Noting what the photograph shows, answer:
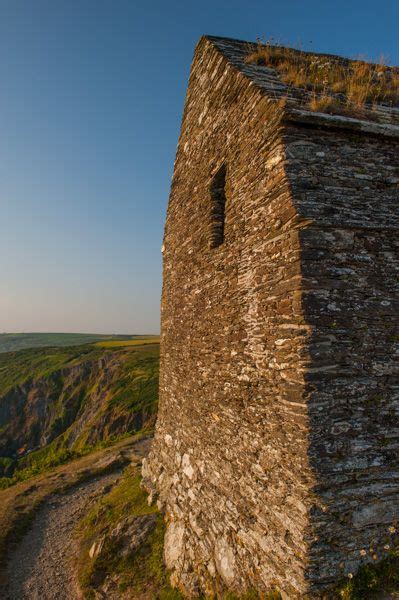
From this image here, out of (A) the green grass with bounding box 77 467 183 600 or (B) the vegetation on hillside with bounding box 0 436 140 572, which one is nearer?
(A) the green grass with bounding box 77 467 183 600

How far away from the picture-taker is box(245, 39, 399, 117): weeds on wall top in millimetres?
6328

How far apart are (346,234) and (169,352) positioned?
6.72m

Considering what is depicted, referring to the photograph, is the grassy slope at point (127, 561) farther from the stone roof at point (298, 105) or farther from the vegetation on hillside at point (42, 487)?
the stone roof at point (298, 105)

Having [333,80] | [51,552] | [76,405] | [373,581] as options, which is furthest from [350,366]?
[76,405]

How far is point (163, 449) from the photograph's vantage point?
430 inches

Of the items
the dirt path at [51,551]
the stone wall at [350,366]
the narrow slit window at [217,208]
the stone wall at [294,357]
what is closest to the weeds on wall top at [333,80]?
the stone wall at [294,357]

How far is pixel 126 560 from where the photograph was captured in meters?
8.84

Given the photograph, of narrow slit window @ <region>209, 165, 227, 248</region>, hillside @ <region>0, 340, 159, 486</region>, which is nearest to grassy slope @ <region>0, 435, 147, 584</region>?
hillside @ <region>0, 340, 159, 486</region>

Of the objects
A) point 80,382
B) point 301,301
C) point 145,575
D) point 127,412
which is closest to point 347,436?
point 301,301

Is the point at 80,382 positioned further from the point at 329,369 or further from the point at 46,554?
the point at 329,369

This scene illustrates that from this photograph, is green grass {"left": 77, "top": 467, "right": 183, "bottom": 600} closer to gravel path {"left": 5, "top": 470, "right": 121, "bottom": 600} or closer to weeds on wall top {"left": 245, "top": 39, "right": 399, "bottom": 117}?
gravel path {"left": 5, "top": 470, "right": 121, "bottom": 600}

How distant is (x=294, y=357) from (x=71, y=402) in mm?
44357

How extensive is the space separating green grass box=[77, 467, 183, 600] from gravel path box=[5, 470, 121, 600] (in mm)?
427

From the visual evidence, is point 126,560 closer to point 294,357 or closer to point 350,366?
point 294,357
